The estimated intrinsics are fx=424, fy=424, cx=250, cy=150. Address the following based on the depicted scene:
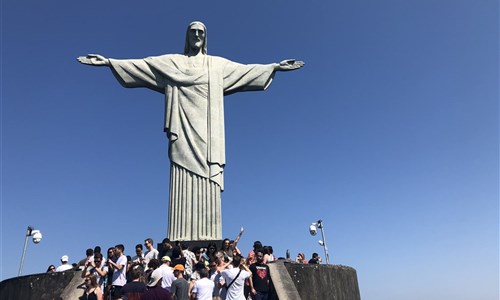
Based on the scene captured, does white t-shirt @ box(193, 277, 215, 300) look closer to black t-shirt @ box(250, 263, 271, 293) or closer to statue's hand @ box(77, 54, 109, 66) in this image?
black t-shirt @ box(250, 263, 271, 293)

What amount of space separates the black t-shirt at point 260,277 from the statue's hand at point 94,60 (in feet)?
25.3

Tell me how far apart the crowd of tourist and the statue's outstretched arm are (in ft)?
18.7

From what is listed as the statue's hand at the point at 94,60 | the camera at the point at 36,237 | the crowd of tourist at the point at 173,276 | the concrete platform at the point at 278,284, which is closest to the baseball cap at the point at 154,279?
the crowd of tourist at the point at 173,276

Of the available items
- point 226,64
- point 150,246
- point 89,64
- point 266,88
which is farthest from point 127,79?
point 150,246

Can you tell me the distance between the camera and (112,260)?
7.34m

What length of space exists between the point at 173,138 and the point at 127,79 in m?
2.24

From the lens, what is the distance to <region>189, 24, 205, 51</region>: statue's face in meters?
→ 12.2

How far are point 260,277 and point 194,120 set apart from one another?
18.7 ft

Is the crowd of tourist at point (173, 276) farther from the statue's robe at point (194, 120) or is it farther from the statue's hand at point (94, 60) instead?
the statue's hand at point (94, 60)

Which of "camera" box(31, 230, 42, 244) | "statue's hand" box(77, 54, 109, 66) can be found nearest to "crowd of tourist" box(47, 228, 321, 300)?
"statue's hand" box(77, 54, 109, 66)

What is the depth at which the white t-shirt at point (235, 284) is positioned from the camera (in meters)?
6.12

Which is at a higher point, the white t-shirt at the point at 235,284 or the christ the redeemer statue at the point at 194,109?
the christ the redeemer statue at the point at 194,109

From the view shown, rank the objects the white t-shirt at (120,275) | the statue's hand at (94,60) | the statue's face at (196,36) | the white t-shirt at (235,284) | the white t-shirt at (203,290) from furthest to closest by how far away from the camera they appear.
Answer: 1. the statue's face at (196,36)
2. the statue's hand at (94,60)
3. the white t-shirt at (120,275)
4. the white t-shirt at (235,284)
5. the white t-shirt at (203,290)

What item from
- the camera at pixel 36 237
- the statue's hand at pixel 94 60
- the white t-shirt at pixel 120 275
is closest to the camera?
the white t-shirt at pixel 120 275
